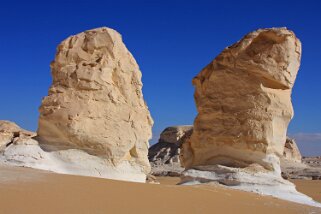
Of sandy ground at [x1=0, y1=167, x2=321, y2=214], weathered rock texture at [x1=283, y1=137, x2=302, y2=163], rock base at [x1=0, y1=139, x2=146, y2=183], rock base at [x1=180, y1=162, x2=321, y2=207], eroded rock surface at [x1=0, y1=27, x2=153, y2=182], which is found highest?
weathered rock texture at [x1=283, y1=137, x2=302, y2=163]

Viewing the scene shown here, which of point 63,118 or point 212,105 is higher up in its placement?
point 212,105

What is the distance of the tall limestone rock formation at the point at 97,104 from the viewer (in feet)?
30.7

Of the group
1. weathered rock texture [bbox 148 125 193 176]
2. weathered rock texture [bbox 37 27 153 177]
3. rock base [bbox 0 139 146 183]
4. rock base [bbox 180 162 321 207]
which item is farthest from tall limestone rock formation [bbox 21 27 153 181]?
weathered rock texture [bbox 148 125 193 176]

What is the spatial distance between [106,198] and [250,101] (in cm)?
554

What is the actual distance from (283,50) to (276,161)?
2.78 m

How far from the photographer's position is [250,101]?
1073 cm

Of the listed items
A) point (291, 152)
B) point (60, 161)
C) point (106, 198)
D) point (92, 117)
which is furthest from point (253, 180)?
point (291, 152)

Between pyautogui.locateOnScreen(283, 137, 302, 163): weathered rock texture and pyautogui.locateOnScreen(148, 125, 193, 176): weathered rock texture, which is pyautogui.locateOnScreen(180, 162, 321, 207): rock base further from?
pyautogui.locateOnScreen(283, 137, 302, 163): weathered rock texture

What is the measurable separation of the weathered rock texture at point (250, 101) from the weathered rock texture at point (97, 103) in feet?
5.84

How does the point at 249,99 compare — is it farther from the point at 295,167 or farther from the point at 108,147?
the point at 295,167

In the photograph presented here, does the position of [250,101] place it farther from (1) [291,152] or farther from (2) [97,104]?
(1) [291,152]

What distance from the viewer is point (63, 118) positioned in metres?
9.28

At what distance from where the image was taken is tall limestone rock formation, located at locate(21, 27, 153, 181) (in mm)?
9363

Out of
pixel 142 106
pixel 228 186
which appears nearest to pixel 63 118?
pixel 142 106
